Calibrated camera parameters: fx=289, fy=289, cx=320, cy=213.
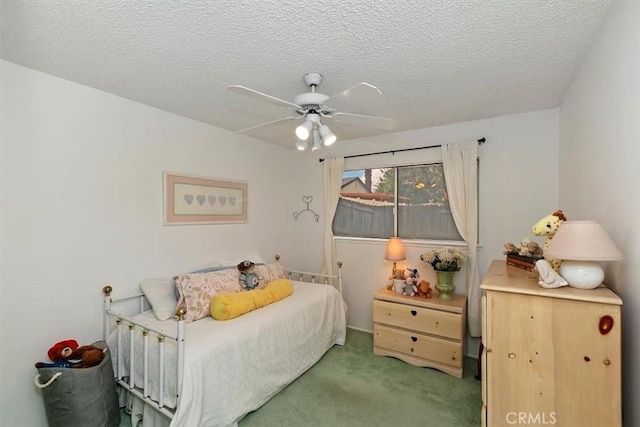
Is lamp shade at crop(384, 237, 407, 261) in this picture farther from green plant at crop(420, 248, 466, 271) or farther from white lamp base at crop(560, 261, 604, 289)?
white lamp base at crop(560, 261, 604, 289)

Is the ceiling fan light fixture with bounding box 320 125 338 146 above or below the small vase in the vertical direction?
above

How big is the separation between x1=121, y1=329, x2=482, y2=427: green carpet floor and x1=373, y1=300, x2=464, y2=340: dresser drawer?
37 centimetres

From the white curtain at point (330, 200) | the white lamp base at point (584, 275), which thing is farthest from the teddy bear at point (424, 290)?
the white lamp base at point (584, 275)

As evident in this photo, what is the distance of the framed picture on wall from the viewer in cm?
271

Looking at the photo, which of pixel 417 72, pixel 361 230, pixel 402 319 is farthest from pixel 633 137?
pixel 361 230

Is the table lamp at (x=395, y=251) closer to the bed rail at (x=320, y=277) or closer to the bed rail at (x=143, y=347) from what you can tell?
the bed rail at (x=320, y=277)

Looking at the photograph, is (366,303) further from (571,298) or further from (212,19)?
(212,19)

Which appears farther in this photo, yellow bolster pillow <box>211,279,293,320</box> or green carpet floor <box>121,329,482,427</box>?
yellow bolster pillow <box>211,279,293,320</box>

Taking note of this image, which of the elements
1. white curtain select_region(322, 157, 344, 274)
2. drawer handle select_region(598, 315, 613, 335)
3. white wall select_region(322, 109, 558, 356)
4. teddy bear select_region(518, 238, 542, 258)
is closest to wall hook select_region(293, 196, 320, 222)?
white curtain select_region(322, 157, 344, 274)

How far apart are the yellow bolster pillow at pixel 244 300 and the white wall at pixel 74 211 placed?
2.39ft

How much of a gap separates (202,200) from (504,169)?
308cm

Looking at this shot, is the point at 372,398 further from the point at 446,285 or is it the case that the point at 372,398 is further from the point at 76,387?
the point at 76,387

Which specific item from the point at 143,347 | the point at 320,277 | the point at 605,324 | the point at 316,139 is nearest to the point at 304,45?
the point at 316,139

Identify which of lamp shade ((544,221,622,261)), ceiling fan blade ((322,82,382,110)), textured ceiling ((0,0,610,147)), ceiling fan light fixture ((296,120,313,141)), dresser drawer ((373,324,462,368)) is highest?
textured ceiling ((0,0,610,147))
